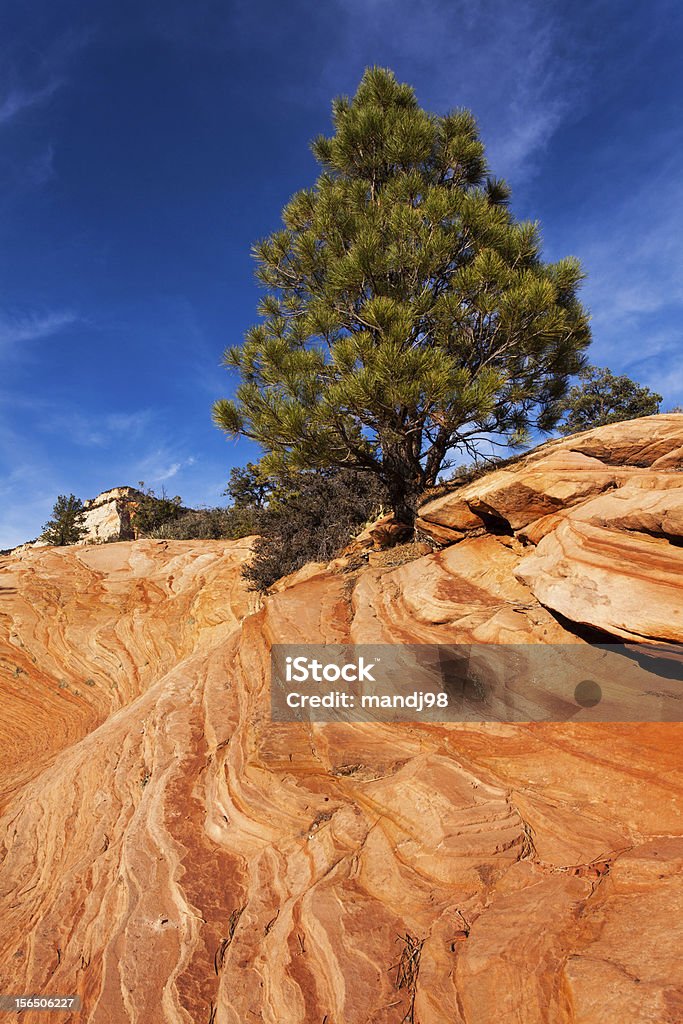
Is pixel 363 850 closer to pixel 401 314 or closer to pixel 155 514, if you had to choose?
pixel 401 314

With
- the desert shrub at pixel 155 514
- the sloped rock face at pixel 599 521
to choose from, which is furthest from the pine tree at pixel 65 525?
the sloped rock face at pixel 599 521

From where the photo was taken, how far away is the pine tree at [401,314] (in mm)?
8711

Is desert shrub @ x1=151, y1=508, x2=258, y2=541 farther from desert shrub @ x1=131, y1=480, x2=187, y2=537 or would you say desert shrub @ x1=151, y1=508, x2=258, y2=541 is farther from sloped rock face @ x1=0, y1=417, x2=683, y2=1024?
sloped rock face @ x1=0, y1=417, x2=683, y2=1024

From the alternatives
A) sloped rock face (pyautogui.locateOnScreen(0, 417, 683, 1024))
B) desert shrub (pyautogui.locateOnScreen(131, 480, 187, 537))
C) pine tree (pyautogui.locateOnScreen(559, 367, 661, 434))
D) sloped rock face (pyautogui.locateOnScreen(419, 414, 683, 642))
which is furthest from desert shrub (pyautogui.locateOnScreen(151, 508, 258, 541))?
pine tree (pyautogui.locateOnScreen(559, 367, 661, 434))

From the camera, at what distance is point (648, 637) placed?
4375 mm

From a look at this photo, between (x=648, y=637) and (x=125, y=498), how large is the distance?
2671 cm

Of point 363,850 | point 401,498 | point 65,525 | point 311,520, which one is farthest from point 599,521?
point 65,525

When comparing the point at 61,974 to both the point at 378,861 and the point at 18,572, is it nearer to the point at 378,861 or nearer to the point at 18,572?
the point at 378,861

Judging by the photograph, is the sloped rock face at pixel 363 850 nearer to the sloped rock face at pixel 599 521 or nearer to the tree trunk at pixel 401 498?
the sloped rock face at pixel 599 521

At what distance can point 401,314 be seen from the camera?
8.73 m

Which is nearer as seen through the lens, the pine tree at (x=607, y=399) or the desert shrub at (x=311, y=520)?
the desert shrub at (x=311, y=520)

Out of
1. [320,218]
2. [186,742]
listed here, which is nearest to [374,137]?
[320,218]

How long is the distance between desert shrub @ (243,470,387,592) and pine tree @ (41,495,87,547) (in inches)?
431

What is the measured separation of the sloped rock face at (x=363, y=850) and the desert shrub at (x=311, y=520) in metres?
3.16
